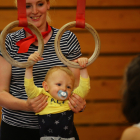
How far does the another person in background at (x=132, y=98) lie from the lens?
2.27 ft

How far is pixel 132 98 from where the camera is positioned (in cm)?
71

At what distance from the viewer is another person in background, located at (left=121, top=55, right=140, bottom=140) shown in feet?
2.27

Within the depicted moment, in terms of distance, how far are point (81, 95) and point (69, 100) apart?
0.18 ft

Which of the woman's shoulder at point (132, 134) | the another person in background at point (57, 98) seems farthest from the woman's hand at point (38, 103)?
the woman's shoulder at point (132, 134)

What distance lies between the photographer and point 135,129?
0.69m

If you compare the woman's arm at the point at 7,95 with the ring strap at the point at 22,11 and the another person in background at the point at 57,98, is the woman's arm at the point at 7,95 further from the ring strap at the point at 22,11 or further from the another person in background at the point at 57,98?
the ring strap at the point at 22,11

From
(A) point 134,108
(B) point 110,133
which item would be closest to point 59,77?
(A) point 134,108

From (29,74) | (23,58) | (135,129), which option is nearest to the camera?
(135,129)

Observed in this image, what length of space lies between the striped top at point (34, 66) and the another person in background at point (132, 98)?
1.51 ft

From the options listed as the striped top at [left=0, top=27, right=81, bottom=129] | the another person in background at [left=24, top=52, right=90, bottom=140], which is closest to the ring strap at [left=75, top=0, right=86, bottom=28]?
the another person in background at [left=24, top=52, right=90, bottom=140]

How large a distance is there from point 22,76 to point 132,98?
582 millimetres

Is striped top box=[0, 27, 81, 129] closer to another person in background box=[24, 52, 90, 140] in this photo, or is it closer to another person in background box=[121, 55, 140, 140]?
another person in background box=[24, 52, 90, 140]

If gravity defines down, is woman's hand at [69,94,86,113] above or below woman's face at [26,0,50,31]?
below

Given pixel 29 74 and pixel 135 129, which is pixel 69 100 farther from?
pixel 135 129
